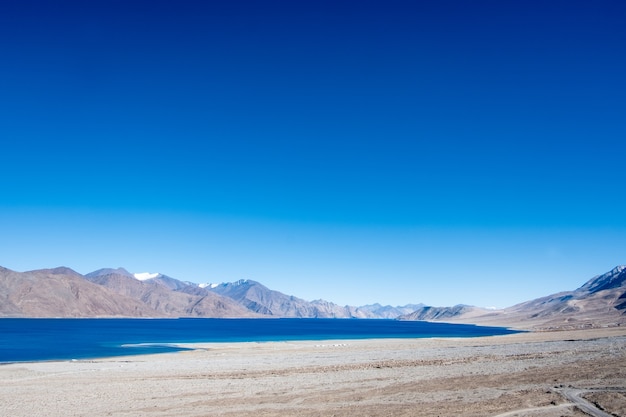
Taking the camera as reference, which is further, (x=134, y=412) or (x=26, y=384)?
(x=26, y=384)

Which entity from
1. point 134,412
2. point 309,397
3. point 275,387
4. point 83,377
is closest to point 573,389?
point 309,397

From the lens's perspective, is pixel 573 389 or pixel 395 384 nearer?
pixel 573 389

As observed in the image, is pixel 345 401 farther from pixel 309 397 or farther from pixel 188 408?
pixel 188 408

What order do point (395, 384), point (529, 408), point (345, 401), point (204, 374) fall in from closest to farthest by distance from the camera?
point (529, 408) < point (345, 401) < point (395, 384) < point (204, 374)

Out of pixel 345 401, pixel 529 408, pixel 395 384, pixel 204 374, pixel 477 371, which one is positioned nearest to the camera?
pixel 529 408

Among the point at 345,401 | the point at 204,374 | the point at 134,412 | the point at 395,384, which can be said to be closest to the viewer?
the point at 134,412

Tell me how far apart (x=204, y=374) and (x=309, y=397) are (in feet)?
49.1

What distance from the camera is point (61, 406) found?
2594cm

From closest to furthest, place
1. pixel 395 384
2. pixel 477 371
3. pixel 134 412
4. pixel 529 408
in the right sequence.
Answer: pixel 529 408, pixel 134 412, pixel 395 384, pixel 477 371

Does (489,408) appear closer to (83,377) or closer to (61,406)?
(61,406)

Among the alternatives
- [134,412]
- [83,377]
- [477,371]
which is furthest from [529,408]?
[83,377]

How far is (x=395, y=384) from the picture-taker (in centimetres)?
3003

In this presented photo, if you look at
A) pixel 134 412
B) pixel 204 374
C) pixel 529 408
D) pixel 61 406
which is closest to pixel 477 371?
pixel 529 408

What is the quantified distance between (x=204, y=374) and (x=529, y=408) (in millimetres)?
24863
